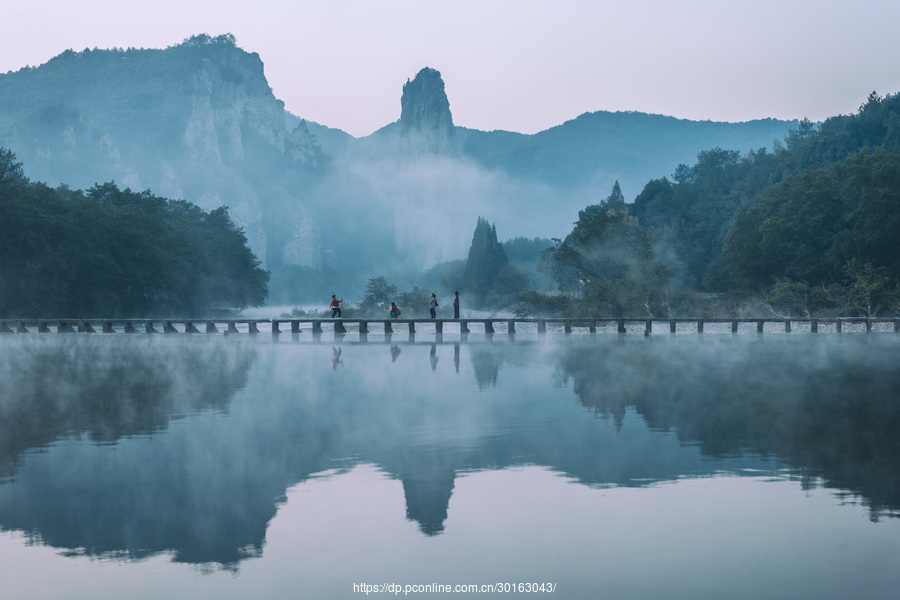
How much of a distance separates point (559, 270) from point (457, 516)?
11056cm

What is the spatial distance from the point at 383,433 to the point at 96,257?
66540 millimetres

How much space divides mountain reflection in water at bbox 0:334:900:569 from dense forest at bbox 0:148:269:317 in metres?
39.0

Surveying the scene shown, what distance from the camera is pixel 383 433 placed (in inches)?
688

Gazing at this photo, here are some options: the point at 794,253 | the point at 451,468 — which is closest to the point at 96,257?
the point at 794,253

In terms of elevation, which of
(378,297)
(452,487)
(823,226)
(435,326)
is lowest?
(452,487)

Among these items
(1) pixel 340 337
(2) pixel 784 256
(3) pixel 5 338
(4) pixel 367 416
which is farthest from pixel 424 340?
(2) pixel 784 256

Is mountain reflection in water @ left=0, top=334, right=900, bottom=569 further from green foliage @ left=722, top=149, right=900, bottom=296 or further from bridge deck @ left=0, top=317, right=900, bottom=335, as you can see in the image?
green foliage @ left=722, top=149, right=900, bottom=296

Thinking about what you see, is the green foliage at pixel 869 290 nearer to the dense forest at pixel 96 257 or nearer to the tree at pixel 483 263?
the dense forest at pixel 96 257

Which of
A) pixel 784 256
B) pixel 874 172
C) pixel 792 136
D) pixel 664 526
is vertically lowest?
pixel 664 526

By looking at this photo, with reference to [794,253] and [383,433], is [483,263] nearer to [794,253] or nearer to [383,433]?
[794,253]

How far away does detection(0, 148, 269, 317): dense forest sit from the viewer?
227 feet

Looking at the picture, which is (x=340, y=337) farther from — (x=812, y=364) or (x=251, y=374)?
(x=812, y=364)

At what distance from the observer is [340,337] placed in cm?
5528

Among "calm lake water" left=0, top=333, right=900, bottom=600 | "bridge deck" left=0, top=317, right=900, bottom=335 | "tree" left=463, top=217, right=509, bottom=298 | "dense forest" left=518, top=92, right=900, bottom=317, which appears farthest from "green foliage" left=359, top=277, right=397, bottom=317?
"calm lake water" left=0, top=333, right=900, bottom=600
